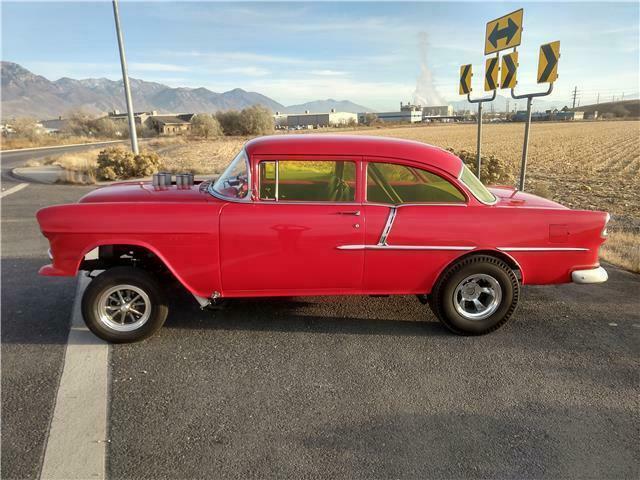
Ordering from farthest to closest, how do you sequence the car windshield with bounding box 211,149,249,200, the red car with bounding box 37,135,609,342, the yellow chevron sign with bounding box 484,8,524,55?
the yellow chevron sign with bounding box 484,8,524,55 → the car windshield with bounding box 211,149,249,200 → the red car with bounding box 37,135,609,342

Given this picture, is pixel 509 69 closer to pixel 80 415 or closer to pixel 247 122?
pixel 80 415

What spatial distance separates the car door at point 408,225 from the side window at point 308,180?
170 mm

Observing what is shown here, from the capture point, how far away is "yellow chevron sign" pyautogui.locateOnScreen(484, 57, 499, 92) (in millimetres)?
8109

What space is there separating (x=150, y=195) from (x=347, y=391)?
2327 millimetres

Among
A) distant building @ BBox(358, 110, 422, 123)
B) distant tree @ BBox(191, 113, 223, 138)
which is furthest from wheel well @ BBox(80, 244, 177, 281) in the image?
distant building @ BBox(358, 110, 422, 123)

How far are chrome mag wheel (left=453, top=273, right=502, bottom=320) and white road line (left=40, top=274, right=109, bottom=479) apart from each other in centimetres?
282

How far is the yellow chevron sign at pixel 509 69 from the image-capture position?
749 cm

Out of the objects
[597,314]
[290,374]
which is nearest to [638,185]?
[597,314]

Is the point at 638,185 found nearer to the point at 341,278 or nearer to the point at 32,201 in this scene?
the point at 341,278

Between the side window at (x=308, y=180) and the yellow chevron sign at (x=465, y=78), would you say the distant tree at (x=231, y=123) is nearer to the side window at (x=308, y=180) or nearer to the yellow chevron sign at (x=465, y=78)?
the yellow chevron sign at (x=465, y=78)

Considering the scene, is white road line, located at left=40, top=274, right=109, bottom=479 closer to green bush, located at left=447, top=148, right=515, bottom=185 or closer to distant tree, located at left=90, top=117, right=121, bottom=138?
green bush, located at left=447, top=148, right=515, bottom=185

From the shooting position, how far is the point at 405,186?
3633 millimetres

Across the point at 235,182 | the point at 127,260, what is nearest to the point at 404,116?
the point at 235,182

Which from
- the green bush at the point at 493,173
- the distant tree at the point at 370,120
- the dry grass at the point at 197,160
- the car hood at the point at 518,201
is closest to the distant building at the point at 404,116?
the distant tree at the point at 370,120
